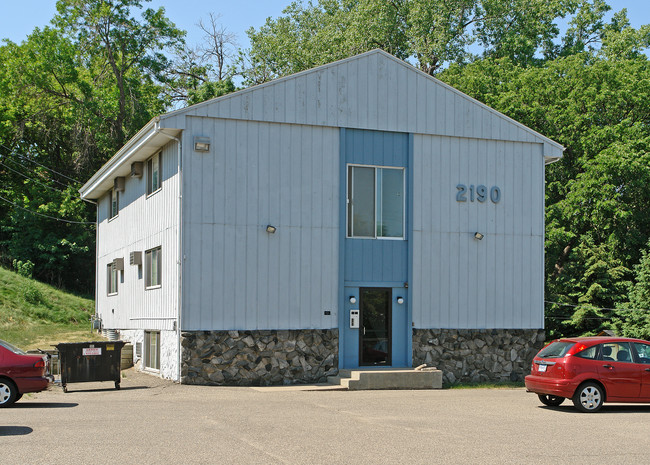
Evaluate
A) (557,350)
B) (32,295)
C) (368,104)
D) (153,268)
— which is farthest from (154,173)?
(32,295)

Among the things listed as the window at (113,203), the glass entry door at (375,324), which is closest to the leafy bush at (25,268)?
the window at (113,203)

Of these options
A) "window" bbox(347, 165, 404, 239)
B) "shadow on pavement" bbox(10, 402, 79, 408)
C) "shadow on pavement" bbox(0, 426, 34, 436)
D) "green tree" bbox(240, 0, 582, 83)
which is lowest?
"shadow on pavement" bbox(10, 402, 79, 408)

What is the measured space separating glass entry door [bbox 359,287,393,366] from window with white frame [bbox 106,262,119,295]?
10650mm

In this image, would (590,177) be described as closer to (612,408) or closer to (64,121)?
(612,408)

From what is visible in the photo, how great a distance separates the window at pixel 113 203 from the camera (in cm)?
2773

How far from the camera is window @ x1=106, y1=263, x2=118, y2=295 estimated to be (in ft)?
91.4

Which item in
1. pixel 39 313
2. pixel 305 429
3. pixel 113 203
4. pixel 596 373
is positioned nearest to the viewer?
pixel 305 429

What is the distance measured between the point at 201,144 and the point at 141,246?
17.9 feet

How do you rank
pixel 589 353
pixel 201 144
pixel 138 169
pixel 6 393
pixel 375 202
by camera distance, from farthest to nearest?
pixel 138 169, pixel 375 202, pixel 201 144, pixel 589 353, pixel 6 393

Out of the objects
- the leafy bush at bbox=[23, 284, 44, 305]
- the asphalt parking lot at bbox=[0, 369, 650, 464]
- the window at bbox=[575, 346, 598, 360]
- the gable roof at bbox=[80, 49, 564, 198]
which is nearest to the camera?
the asphalt parking lot at bbox=[0, 369, 650, 464]


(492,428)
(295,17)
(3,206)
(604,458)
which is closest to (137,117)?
(3,206)

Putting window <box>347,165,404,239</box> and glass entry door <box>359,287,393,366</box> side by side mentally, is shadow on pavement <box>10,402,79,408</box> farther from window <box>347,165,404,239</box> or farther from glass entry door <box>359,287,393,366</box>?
window <box>347,165,404,239</box>

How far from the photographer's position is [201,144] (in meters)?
18.9

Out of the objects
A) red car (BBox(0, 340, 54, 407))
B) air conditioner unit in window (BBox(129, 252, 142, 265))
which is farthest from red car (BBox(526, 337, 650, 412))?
air conditioner unit in window (BBox(129, 252, 142, 265))
